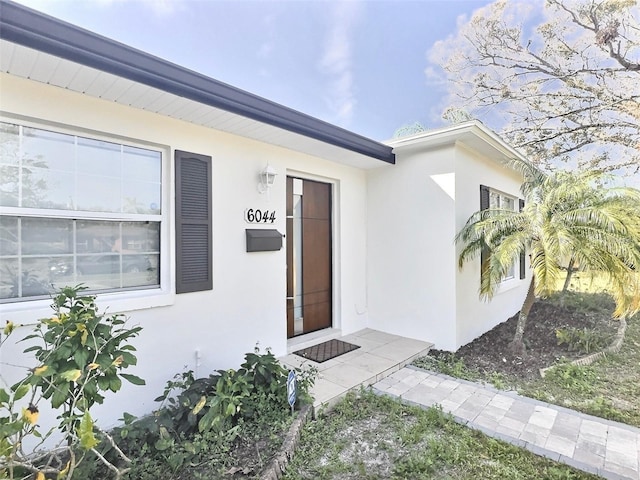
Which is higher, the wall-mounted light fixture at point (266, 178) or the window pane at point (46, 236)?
the wall-mounted light fixture at point (266, 178)

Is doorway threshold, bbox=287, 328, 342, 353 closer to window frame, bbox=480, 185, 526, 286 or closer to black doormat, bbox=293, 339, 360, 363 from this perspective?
black doormat, bbox=293, 339, 360, 363

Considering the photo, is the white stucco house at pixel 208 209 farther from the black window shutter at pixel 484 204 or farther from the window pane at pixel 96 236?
the black window shutter at pixel 484 204

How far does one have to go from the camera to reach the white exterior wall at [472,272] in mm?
5734

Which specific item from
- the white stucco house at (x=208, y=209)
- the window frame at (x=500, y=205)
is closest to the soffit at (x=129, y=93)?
the white stucco house at (x=208, y=209)

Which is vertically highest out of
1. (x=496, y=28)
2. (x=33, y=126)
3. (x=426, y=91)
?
(x=496, y=28)

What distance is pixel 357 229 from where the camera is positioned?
21.9 feet

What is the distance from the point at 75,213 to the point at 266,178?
2.36 meters

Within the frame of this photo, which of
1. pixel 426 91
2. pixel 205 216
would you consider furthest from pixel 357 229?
pixel 426 91

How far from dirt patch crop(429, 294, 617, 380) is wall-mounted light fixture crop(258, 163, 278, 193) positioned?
393 cm

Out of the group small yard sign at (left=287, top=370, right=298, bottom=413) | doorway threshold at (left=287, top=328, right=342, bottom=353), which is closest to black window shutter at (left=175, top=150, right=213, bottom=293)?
small yard sign at (left=287, top=370, right=298, bottom=413)

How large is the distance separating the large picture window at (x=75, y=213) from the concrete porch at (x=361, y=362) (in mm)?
2423

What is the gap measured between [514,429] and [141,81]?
5063mm

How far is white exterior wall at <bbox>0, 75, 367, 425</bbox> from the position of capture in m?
3.08

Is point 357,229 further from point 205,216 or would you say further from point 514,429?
point 514,429
